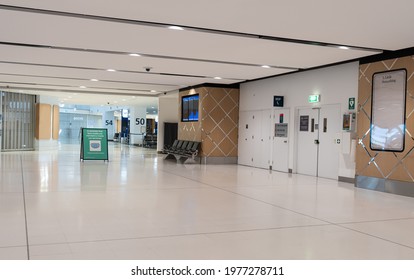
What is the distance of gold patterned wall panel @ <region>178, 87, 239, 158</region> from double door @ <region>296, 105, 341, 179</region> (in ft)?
11.6

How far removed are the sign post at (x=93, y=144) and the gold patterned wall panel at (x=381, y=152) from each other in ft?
27.9

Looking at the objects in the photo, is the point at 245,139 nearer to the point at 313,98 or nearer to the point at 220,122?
the point at 220,122

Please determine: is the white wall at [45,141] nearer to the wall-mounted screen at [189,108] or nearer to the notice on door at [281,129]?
the wall-mounted screen at [189,108]

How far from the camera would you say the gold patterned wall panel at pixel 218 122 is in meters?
14.4

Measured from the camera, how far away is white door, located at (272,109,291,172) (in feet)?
39.4

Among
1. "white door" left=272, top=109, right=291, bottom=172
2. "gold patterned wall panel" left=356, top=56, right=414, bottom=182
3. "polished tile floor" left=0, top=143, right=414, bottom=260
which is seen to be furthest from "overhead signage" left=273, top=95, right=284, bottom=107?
"polished tile floor" left=0, top=143, right=414, bottom=260

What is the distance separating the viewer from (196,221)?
495cm

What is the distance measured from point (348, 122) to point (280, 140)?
10.2ft

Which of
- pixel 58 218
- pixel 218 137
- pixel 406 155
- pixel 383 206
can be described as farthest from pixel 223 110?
pixel 58 218

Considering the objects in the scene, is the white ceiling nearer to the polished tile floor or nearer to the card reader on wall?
the card reader on wall

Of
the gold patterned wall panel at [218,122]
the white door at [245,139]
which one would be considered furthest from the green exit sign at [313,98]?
the gold patterned wall panel at [218,122]

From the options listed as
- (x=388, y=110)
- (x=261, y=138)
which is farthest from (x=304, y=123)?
(x=388, y=110)

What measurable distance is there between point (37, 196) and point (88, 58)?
4.18 meters
